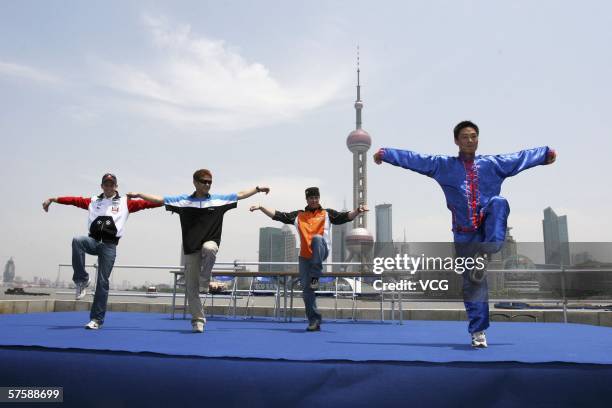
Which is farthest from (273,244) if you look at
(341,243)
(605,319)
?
(605,319)

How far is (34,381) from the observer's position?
2.47 metres

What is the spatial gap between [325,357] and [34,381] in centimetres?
165

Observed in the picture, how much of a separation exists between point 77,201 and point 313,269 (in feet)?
9.27

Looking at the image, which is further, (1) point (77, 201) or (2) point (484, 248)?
(1) point (77, 201)

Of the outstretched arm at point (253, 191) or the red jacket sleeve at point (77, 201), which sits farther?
the red jacket sleeve at point (77, 201)

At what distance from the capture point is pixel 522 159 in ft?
→ 12.2

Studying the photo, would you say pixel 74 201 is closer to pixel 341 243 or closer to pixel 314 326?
pixel 314 326

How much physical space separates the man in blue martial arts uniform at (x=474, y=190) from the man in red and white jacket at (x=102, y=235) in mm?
2893

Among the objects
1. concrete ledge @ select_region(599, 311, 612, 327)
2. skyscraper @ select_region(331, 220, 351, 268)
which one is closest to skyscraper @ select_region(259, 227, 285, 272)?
skyscraper @ select_region(331, 220, 351, 268)

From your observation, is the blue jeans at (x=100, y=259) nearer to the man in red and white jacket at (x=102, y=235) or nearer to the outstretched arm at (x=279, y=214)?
the man in red and white jacket at (x=102, y=235)

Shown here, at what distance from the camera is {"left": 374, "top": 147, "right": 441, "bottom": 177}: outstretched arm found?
3.74 m

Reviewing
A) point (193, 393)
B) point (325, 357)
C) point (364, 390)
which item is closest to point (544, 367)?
point (364, 390)

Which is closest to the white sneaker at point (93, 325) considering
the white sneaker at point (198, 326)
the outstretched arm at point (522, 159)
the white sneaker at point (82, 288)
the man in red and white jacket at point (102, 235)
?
the man in red and white jacket at point (102, 235)

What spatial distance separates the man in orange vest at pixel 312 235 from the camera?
16.2 ft
